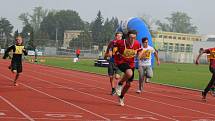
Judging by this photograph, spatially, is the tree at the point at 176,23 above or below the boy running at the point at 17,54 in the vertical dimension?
above

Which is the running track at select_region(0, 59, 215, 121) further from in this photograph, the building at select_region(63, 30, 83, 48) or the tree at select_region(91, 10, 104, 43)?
the building at select_region(63, 30, 83, 48)

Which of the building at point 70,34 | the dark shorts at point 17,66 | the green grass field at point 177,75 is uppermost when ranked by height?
the building at point 70,34

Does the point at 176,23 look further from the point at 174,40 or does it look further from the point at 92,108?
the point at 92,108

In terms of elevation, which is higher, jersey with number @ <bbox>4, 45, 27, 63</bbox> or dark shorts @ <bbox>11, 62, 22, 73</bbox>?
jersey with number @ <bbox>4, 45, 27, 63</bbox>

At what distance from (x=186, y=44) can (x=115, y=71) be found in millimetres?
137038

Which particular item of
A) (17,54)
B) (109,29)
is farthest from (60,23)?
(17,54)

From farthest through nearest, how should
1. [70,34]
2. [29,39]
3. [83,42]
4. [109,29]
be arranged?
[70,34], [109,29], [83,42], [29,39]

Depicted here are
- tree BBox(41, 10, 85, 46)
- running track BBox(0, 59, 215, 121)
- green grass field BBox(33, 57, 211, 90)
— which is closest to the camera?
running track BBox(0, 59, 215, 121)

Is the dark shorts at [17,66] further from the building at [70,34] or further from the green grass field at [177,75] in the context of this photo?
the building at [70,34]

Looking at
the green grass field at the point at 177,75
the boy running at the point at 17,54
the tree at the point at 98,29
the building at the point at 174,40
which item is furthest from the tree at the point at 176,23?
the boy running at the point at 17,54

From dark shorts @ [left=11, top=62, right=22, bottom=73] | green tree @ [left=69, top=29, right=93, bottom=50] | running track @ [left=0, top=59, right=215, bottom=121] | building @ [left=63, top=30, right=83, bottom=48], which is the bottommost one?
running track @ [left=0, top=59, right=215, bottom=121]

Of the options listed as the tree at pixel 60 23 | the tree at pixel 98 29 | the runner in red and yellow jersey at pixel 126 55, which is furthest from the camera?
the tree at pixel 60 23

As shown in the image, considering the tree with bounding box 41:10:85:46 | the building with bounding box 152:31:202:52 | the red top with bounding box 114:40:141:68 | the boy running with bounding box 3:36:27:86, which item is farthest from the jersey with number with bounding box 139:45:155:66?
the tree with bounding box 41:10:85:46

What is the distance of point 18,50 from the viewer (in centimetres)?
1711
